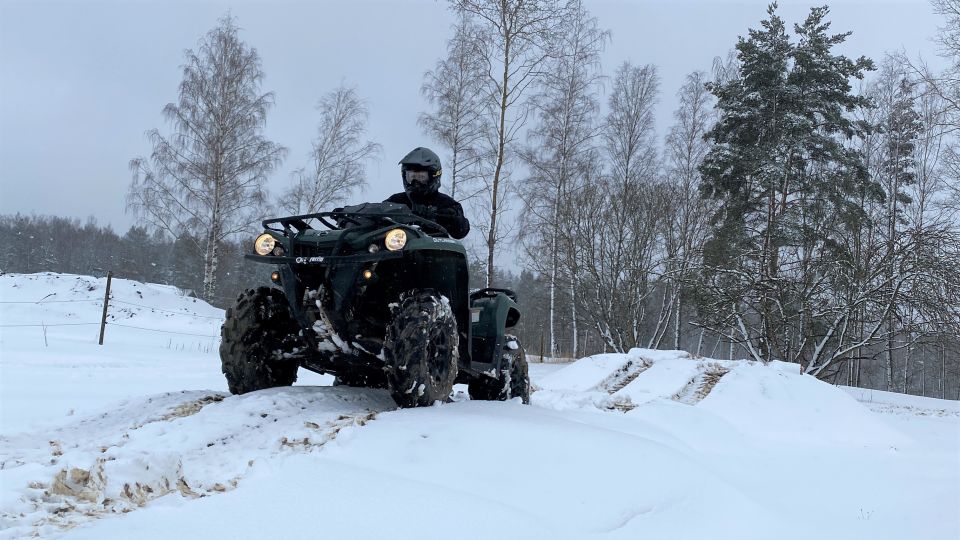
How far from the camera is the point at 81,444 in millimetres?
2863

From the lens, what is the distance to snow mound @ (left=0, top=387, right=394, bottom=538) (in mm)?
2086

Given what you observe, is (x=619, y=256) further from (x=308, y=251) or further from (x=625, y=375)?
(x=308, y=251)

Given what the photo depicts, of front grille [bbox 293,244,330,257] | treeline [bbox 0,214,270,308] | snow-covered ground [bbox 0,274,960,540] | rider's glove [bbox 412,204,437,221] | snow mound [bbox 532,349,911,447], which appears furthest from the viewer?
treeline [bbox 0,214,270,308]

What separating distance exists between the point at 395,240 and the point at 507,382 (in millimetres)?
2010

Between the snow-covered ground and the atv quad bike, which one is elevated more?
the atv quad bike

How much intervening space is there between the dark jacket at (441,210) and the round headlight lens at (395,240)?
3.39ft

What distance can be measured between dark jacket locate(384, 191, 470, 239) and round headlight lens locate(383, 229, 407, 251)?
103 centimetres

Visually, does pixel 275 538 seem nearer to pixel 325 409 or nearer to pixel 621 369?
pixel 325 409

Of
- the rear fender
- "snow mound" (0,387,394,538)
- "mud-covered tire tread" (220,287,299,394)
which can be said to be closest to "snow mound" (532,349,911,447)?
the rear fender

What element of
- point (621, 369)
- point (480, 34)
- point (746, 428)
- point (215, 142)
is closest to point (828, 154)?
point (480, 34)

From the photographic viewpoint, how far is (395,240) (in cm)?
Result: 332

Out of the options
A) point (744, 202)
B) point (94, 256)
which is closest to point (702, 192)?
point (744, 202)

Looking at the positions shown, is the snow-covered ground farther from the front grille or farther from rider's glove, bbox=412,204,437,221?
rider's glove, bbox=412,204,437,221

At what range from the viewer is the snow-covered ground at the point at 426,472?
204 centimetres
